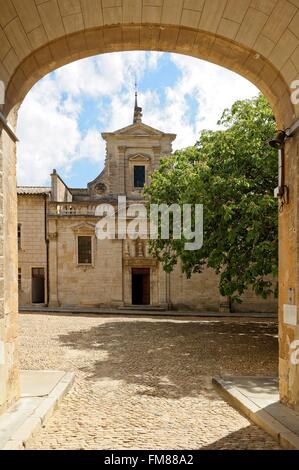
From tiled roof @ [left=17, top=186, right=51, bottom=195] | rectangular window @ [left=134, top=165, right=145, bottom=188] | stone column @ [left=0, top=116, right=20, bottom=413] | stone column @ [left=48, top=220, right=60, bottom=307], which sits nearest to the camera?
stone column @ [left=0, top=116, right=20, bottom=413]

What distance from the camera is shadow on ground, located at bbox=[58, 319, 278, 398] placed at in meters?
7.84

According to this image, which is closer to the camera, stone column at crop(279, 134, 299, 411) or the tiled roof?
stone column at crop(279, 134, 299, 411)

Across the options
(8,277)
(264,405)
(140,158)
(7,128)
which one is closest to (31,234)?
(140,158)

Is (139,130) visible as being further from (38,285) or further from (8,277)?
(8,277)

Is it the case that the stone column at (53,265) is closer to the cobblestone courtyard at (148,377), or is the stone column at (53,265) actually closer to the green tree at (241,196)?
the cobblestone courtyard at (148,377)

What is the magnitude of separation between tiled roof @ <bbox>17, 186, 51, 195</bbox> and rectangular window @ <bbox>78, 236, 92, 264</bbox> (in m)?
4.15

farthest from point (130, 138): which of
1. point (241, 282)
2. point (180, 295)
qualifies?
point (241, 282)

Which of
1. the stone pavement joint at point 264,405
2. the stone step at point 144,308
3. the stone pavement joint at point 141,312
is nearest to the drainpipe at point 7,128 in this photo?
the stone pavement joint at point 264,405

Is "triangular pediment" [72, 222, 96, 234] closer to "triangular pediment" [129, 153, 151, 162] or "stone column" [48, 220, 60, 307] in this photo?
"stone column" [48, 220, 60, 307]

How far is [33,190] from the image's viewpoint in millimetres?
23281

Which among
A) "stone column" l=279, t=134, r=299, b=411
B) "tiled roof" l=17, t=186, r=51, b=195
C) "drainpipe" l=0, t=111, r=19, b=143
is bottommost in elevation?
"stone column" l=279, t=134, r=299, b=411

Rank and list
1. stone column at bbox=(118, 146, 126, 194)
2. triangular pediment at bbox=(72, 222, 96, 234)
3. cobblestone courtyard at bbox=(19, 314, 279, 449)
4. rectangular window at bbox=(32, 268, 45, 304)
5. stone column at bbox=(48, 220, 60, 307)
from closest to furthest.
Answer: cobblestone courtyard at bbox=(19, 314, 279, 449) < stone column at bbox=(48, 220, 60, 307) < triangular pediment at bbox=(72, 222, 96, 234) < rectangular window at bbox=(32, 268, 45, 304) < stone column at bbox=(118, 146, 126, 194)

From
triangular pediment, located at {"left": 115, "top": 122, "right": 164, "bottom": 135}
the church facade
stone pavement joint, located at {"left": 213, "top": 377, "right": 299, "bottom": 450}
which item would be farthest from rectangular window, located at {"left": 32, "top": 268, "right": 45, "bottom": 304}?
stone pavement joint, located at {"left": 213, "top": 377, "right": 299, "bottom": 450}

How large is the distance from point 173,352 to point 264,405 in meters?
4.91
